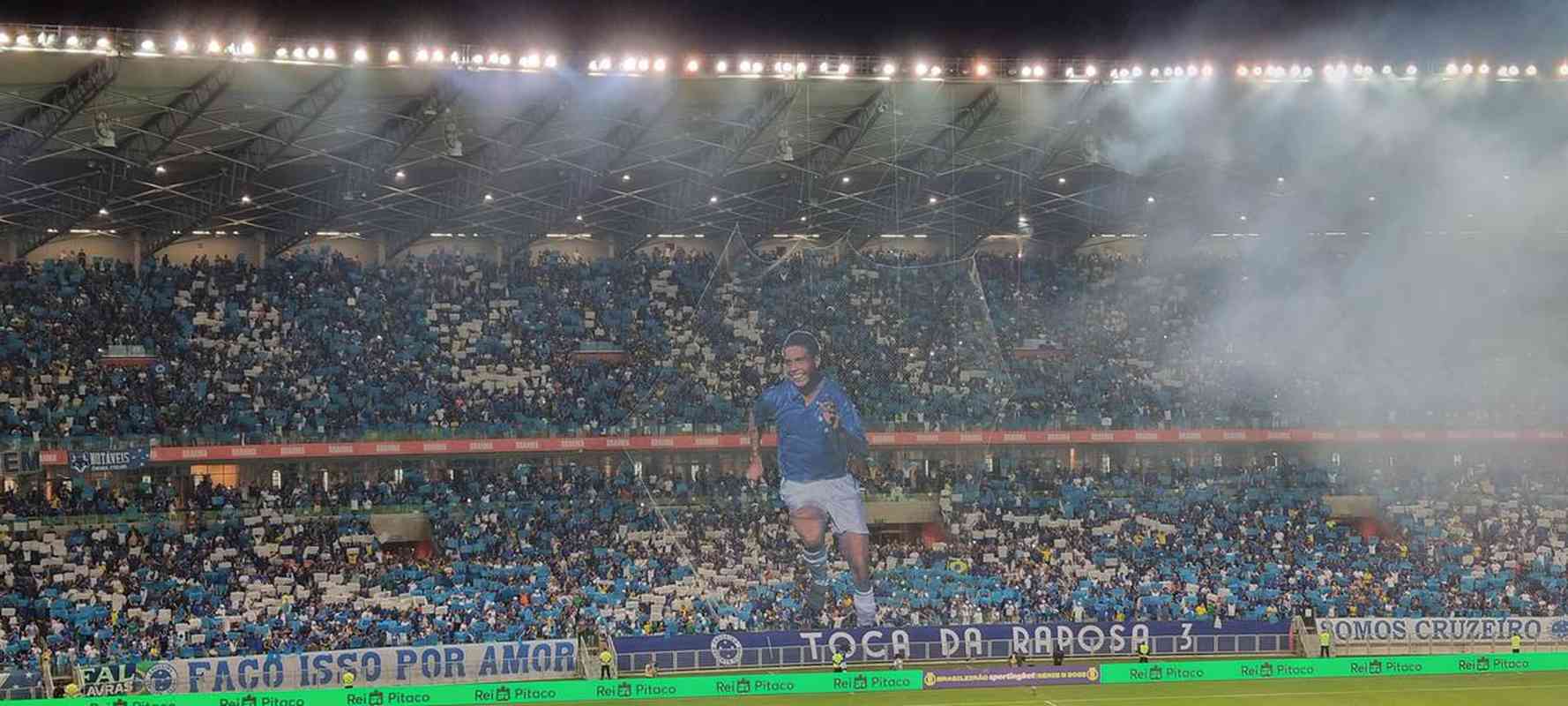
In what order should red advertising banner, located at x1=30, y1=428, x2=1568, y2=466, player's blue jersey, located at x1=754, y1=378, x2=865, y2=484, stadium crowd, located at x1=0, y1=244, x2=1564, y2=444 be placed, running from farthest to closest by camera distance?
red advertising banner, located at x1=30, y1=428, x2=1568, y2=466, stadium crowd, located at x1=0, y1=244, x2=1564, y2=444, player's blue jersey, located at x1=754, y1=378, x2=865, y2=484

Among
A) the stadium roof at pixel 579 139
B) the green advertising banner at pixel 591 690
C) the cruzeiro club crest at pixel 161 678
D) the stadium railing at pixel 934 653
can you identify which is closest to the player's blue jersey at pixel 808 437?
the green advertising banner at pixel 591 690

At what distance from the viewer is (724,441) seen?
153 ft

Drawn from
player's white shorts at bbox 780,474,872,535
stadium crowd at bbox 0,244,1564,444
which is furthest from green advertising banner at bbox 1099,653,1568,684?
player's white shorts at bbox 780,474,872,535

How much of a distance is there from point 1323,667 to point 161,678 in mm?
28020

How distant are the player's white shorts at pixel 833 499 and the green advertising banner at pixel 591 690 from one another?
409 cm

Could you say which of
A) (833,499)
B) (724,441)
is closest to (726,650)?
(724,441)

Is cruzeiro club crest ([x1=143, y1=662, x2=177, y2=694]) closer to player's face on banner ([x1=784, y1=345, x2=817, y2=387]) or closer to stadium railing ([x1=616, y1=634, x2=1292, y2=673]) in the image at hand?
stadium railing ([x1=616, y1=634, x2=1292, y2=673])

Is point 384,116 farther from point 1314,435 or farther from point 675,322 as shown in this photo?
point 1314,435

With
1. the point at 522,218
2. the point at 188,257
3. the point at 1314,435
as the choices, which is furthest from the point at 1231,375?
the point at 188,257

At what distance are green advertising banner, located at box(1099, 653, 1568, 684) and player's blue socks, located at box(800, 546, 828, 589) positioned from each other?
293 inches

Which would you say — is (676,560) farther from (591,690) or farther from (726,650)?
(591,690)

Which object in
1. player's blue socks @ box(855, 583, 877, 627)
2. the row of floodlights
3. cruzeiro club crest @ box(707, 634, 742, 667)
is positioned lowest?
cruzeiro club crest @ box(707, 634, 742, 667)

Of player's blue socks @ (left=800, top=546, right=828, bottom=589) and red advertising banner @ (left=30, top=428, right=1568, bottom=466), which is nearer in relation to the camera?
player's blue socks @ (left=800, top=546, right=828, bottom=589)

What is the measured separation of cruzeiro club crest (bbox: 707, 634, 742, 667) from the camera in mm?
41375
